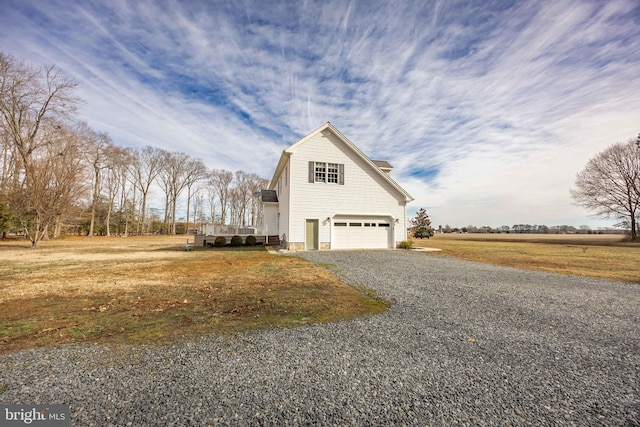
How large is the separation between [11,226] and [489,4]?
3552cm

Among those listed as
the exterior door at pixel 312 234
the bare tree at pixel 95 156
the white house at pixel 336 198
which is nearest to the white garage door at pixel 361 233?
the white house at pixel 336 198

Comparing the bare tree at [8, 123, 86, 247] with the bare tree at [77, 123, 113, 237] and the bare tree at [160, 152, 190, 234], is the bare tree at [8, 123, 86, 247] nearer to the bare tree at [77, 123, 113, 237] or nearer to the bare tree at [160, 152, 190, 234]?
the bare tree at [77, 123, 113, 237]

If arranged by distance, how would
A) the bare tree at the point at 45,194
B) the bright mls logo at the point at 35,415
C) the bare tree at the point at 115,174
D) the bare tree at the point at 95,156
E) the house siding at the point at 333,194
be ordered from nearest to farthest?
the bright mls logo at the point at 35,415
the house siding at the point at 333,194
the bare tree at the point at 45,194
the bare tree at the point at 95,156
the bare tree at the point at 115,174

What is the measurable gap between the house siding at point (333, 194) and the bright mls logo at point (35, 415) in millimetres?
12829

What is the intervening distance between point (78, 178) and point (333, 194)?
809 inches

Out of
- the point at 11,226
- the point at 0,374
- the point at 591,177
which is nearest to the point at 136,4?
the point at 0,374

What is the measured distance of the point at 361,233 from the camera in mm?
16328

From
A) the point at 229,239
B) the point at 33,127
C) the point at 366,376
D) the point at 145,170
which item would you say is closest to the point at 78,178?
the point at 33,127

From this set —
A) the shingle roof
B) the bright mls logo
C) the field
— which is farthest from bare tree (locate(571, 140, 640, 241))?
the bright mls logo

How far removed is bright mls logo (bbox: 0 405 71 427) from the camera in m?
1.95

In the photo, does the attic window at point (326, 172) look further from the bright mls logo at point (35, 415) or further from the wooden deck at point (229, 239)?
the bright mls logo at point (35, 415)

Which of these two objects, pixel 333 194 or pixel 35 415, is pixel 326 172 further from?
pixel 35 415

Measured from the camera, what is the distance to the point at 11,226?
21078 mm

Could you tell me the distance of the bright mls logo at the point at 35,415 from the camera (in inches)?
76.8
